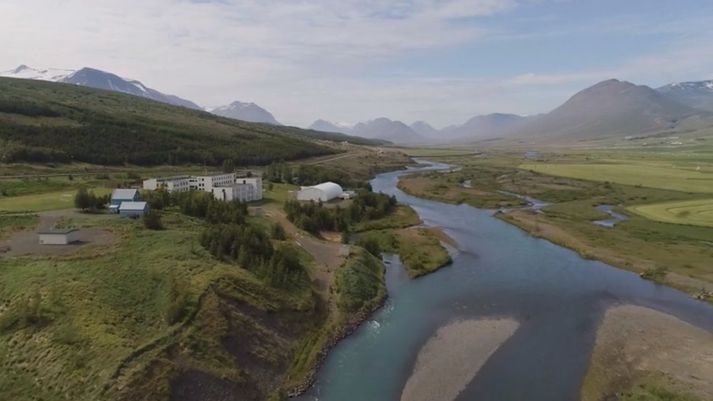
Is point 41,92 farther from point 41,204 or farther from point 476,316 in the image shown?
point 476,316

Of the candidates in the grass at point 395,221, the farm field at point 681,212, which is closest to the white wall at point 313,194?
the grass at point 395,221

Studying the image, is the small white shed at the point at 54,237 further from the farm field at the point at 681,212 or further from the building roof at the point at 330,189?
the farm field at the point at 681,212

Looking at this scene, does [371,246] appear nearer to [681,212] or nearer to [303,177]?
[303,177]

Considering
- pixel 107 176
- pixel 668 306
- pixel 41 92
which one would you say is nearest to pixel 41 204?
pixel 107 176

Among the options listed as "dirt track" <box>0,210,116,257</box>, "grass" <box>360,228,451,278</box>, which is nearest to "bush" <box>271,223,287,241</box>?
"grass" <box>360,228,451,278</box>

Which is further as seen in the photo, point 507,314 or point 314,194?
point 314,194

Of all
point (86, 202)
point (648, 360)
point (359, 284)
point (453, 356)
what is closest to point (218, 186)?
point (86, 202)

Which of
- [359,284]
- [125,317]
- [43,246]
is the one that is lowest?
[359,284]
